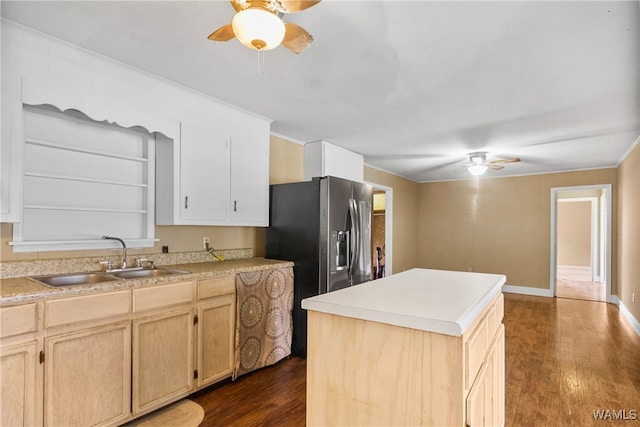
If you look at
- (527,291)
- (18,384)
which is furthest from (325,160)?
(527,291)

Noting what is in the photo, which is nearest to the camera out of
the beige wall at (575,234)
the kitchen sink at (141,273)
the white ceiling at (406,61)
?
the white ceiling at (406,61)

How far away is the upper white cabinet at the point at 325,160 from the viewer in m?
4.13

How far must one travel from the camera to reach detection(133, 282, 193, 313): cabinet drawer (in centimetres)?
208

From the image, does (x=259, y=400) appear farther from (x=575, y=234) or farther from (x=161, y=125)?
(x=575, y=234)

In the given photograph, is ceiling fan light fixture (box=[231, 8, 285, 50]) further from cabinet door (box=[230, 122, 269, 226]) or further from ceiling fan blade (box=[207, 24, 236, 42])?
cabinet door (box=[230, 122, 269, 226])

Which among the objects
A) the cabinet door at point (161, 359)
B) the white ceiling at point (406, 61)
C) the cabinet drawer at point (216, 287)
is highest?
the white ceiling at point (406, 61)

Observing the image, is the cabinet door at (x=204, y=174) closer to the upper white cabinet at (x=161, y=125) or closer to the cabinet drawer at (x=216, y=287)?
the upper white cabinet at (x=161, y=125)

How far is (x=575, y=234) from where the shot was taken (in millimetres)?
9281

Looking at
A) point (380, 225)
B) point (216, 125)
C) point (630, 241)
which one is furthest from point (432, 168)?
point (216, 125)

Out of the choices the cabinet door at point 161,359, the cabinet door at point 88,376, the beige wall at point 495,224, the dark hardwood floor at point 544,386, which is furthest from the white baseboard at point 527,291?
the cabinet door at point 88,376

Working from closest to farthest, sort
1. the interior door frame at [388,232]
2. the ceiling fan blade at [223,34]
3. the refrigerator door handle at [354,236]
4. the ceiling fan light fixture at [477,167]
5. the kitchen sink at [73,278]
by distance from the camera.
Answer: the ceiling fan blade at [223,34] < the kitchen sink at [73,278] < the refrigerator door handle at [354,236] < the ceiling fan light fixture at [477,167] < the interior door frame at [388,232]

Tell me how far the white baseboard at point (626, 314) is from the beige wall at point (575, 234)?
4.28 metres

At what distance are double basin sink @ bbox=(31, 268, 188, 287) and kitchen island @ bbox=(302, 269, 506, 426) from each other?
5.00 feet

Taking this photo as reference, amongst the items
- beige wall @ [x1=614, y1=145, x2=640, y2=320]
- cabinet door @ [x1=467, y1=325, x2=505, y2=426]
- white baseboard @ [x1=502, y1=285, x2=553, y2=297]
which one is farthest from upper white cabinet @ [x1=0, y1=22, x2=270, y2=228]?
white baseboard @ [x1=502, y1=285, x2=553, y2=297]
